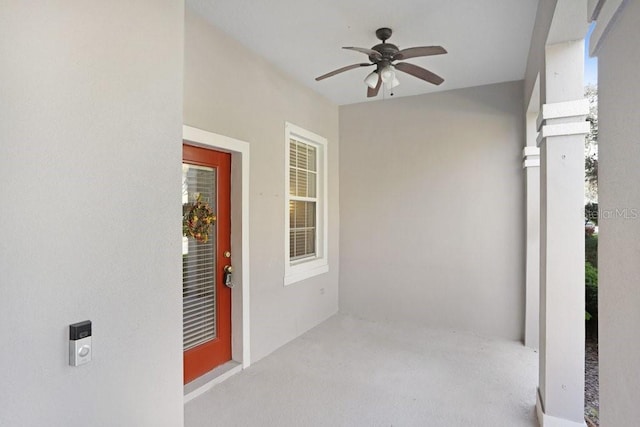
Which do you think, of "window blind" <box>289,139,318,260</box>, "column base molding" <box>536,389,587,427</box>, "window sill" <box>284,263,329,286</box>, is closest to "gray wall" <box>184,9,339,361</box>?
"window sill" <box>284,263,329,286</box>

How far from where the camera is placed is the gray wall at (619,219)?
850 mm

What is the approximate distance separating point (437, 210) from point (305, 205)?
1.64 m

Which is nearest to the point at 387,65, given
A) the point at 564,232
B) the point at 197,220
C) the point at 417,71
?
the point at 417,71

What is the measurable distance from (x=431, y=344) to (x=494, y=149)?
2.30m

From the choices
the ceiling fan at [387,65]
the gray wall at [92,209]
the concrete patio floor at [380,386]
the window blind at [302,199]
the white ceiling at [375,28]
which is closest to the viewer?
the gray wall at [92,209]

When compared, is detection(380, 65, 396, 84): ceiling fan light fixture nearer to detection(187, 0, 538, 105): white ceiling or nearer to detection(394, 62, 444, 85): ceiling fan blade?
detection(394, 62, 444, 85): ceiling fan blade

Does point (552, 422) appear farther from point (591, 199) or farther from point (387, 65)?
point (387, 65)

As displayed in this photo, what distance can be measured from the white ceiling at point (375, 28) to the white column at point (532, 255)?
0.99m

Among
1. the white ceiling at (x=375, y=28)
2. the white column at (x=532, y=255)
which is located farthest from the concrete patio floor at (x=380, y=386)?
the white ceiling at (x=375, y=28)

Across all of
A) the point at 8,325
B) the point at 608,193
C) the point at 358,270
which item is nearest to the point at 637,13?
the point at 608,193

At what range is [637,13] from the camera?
2.68 feet

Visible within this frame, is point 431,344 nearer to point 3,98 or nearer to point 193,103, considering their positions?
point 193,103

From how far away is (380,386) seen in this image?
9.53 feet

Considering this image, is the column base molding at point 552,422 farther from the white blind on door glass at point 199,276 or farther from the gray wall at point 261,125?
the white blind on door glass at point 199,276
